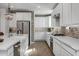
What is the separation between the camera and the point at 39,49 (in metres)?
3.98

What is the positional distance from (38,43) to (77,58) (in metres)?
2.69

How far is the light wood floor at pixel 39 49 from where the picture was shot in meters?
3.83

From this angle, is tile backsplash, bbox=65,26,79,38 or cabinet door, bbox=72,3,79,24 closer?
cabinet door, bbox=72,3,79,24

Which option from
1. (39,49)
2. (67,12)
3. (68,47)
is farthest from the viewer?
(39,49)

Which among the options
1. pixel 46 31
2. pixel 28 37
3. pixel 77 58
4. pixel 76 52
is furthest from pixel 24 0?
pixel 28 37

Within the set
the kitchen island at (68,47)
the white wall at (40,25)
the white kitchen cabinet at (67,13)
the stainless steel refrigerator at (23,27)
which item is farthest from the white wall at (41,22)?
the kitchen island at (68,47)

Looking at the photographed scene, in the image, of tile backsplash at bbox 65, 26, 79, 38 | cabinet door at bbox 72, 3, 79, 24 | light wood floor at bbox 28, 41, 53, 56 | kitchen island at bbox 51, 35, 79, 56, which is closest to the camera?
kitchen island at bbox 51, 35, 79, 56

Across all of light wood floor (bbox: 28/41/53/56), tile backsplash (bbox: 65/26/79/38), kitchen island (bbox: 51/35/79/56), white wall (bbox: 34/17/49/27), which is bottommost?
light wood floor (bbox: 28/41/53/56)

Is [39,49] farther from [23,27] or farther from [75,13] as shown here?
[75,13]

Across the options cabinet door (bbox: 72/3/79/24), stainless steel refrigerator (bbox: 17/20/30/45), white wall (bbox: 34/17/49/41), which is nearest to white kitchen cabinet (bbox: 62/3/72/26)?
cabinet door (bbox: 72/3/79/24)

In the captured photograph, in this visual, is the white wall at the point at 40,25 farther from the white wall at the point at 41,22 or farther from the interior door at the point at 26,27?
the interior door at the point at 26,27

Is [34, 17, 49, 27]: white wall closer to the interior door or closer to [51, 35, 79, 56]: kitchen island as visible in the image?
the interior door

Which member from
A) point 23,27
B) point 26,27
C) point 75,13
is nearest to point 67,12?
point 75,13

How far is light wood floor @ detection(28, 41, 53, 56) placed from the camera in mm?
3834
